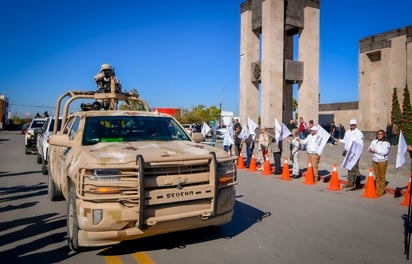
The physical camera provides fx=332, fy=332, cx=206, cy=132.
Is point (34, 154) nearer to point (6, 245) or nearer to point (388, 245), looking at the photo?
point (6, 245)

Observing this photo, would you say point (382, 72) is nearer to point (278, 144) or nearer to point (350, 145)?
point (278, 144)

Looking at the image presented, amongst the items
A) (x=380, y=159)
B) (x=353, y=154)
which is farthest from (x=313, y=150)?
(x=380, y=159)

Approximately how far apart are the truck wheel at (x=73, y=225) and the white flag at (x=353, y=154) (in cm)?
764

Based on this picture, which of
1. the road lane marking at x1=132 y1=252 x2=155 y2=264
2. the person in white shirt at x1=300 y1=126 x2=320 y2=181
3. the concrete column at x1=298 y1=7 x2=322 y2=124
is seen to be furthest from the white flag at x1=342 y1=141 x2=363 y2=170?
the concrete column at x1=298 y1=7 x2=322 y2=124

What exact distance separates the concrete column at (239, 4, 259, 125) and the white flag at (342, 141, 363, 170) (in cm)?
2018

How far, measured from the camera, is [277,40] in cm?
2667

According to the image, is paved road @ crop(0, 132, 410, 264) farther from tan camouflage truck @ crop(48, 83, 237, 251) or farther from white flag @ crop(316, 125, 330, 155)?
white flag @ crop(316, 125, 330, 155)

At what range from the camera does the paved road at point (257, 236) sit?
450cm

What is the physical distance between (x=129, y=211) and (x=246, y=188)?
241 inches

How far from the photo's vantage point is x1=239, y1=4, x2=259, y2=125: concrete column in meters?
29.8

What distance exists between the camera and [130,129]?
5668 millimetres

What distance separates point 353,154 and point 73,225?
25.5ft

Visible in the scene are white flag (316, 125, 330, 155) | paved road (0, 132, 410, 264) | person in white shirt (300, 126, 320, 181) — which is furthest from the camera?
person in white shirt (300, 126, 320, 181)

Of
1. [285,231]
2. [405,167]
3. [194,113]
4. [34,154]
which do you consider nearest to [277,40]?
[405,167]
